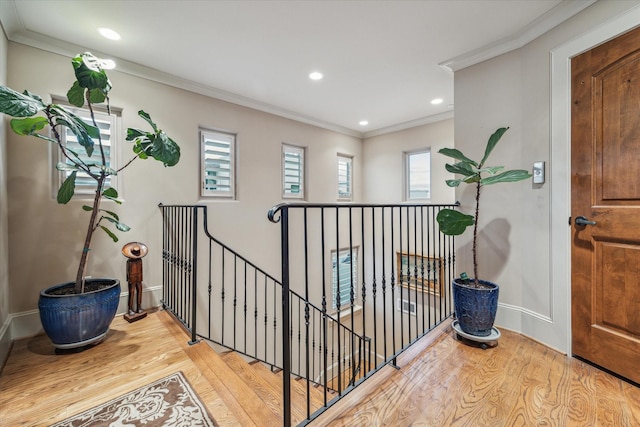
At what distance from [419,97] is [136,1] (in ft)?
10.1

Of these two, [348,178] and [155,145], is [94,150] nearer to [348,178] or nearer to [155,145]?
[155,145]

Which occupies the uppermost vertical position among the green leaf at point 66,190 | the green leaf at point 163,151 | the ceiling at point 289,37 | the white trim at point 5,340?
the ceiling at point 289,37

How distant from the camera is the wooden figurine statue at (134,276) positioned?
2391 mm

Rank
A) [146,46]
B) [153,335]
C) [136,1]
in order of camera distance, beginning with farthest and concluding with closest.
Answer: [146,46]
[153,335]
[136,1]

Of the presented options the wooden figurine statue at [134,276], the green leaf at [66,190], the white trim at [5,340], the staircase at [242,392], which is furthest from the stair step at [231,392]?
the green leaf at [66,190]

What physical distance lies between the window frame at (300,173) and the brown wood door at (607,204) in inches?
126

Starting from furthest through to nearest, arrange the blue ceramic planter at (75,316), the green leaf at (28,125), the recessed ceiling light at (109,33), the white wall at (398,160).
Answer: the white wall at (398,160) → the recessed ceiling light at (109,33) → the blue ceramic planter at (75,316) → the green leaf at (28,125)

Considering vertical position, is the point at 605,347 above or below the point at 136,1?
below

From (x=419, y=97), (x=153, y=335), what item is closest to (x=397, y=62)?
(x=419, y=97)

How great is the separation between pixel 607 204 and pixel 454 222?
90 centimetres

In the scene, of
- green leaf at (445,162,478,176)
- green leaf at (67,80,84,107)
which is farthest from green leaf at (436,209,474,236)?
green leaf at (67,80,84,107)

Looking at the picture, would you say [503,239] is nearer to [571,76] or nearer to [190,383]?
[571,76]

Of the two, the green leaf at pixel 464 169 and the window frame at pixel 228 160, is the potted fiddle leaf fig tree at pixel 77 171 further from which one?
the green leaf at pixel 464 169

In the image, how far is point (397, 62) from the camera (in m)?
2.68
